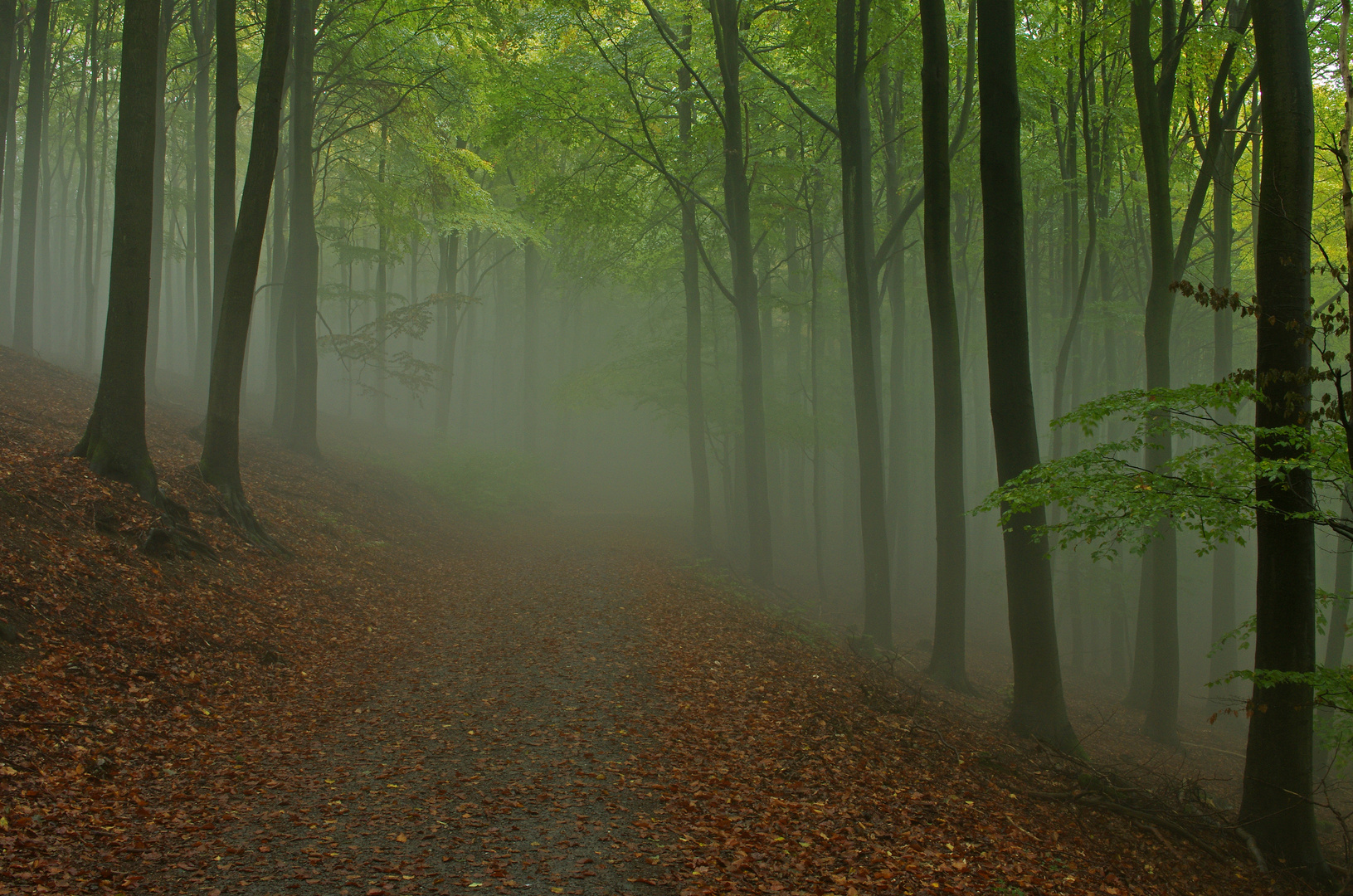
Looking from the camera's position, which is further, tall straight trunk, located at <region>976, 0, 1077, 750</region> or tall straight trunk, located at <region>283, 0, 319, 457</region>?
tall straight trunk, located at <region>283, 0, 319, 457</region>

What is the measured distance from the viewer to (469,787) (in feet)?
15.9

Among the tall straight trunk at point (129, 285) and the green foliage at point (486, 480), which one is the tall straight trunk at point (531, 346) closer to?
the green foliage at point (486, 480)

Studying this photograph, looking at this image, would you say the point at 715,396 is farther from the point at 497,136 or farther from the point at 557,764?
the point at 557,764

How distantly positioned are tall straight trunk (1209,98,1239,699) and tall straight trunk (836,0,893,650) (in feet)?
15.5

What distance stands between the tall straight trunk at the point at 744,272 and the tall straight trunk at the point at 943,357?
5287 millimetres

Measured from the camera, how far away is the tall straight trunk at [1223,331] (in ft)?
38.2

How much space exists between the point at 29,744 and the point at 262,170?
8337 mm

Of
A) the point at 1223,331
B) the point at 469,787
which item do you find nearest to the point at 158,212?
the point at 469,787

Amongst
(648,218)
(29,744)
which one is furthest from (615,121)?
(29,744)

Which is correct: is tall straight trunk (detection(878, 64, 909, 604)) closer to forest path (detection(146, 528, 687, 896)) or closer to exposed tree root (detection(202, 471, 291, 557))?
forest path (detection(146, 528, 687, 896))

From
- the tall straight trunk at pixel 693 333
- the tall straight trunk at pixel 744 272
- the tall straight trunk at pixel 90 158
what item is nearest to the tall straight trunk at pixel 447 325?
the tall straight trunk at pixel 693 333

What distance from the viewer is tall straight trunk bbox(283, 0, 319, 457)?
16406 mm

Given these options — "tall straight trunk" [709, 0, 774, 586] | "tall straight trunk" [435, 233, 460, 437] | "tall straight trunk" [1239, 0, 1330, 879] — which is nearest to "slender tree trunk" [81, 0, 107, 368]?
"tall straight trunk" [435, 233, 460, 437]

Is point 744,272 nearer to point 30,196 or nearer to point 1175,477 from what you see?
point 1175,477
